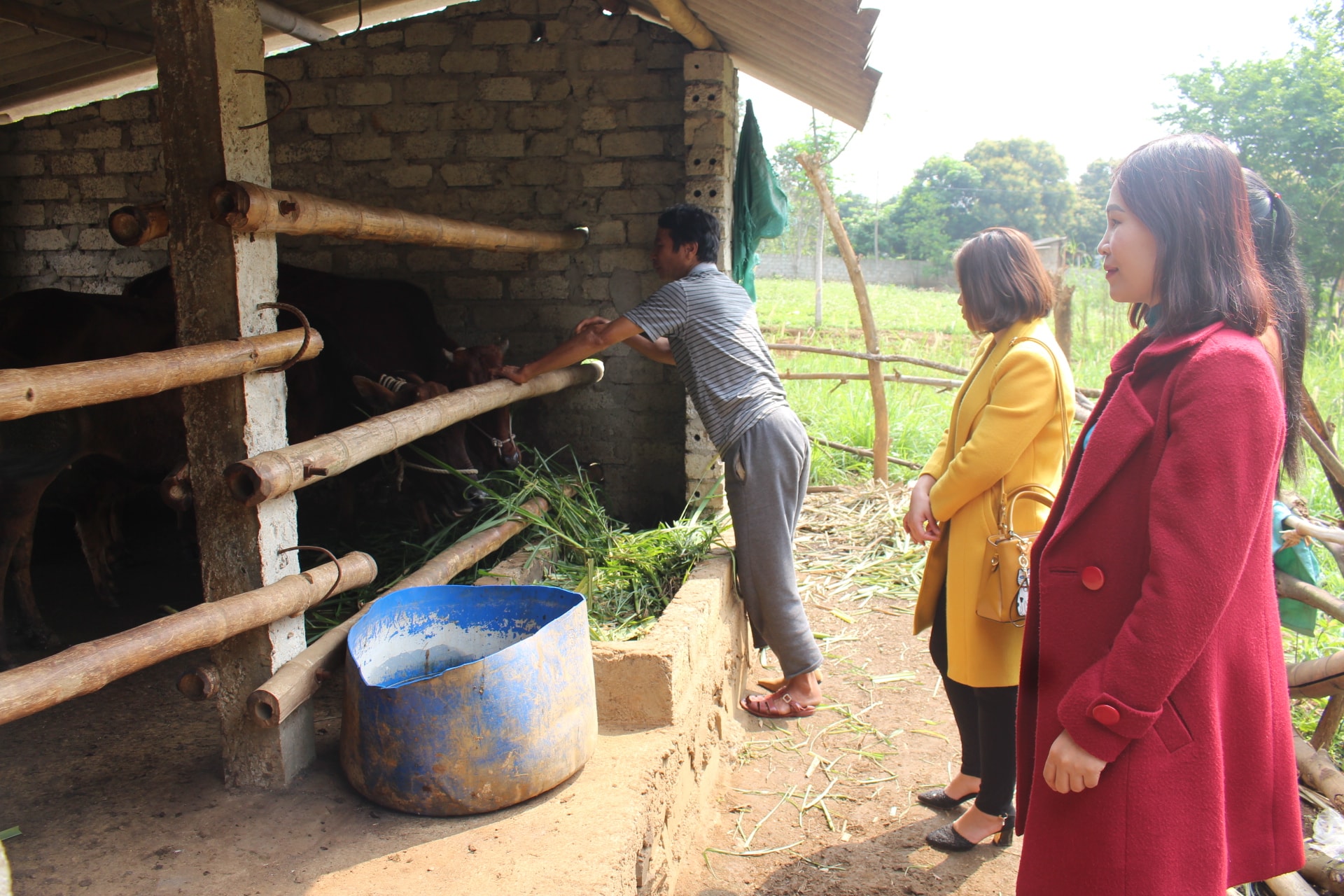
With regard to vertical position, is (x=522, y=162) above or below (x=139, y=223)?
above

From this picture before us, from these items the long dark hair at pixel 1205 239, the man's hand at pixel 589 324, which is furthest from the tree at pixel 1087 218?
the long dark hair at pixel 1205 239

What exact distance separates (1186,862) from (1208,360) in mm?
862

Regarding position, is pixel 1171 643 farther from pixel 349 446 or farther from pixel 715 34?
pixel 715 34

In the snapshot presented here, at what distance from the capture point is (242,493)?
2436 mm

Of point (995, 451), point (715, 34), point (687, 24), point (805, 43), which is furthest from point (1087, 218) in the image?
point (995, 451)

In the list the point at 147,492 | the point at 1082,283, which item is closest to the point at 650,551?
the point at 147,492

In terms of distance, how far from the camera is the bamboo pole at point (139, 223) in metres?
2.44

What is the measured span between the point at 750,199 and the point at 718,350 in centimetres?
186

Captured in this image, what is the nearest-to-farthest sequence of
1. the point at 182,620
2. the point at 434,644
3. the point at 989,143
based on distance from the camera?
the point at 182,620, the point at 434,644, the point at 989,143

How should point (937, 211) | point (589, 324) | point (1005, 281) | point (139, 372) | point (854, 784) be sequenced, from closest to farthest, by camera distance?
point (139, 372) < point (1005, 281) < point (854, 784) < point (589, 324) < point (937, 211)

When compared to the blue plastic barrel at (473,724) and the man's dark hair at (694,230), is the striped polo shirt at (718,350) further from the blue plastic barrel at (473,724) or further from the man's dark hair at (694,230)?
the blue plastic barrel at (473,724)

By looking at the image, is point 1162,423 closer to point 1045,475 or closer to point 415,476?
point 1045,475

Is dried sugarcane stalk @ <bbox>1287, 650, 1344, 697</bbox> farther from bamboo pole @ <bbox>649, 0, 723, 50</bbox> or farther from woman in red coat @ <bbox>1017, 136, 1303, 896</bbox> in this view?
bamboo pole @ <bbox>649, 0, 723, 50</bbox>

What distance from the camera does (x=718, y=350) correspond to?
12.8 feet
